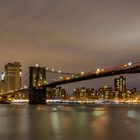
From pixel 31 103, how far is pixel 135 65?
49.3 m

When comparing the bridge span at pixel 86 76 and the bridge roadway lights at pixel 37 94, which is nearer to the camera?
the bridge span at pixel 86 76

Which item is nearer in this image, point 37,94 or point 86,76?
point 86,76

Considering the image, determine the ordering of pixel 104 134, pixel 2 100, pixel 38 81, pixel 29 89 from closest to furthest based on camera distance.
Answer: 1. pixel 104 134
2. pixel 29 89
3. pixel 38 81
4. pixel 2 100

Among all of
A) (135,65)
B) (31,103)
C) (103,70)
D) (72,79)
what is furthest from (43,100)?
(135,65)

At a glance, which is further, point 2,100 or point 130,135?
point 2,100

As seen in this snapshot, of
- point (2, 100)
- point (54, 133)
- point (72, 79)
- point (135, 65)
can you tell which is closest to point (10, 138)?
point (54, 133)

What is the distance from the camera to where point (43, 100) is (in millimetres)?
111125

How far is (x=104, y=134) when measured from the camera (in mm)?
25938

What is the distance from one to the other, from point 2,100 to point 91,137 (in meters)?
132

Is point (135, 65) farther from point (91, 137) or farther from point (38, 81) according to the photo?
point (38, 81)

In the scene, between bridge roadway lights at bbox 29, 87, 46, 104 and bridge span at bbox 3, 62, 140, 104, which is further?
bridge roadway lights at bbox 29, 87, 46, 104

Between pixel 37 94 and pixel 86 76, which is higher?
pixel 86 76

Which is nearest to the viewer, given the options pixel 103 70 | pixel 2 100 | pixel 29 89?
pixel 103 70

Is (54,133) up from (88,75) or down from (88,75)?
down
